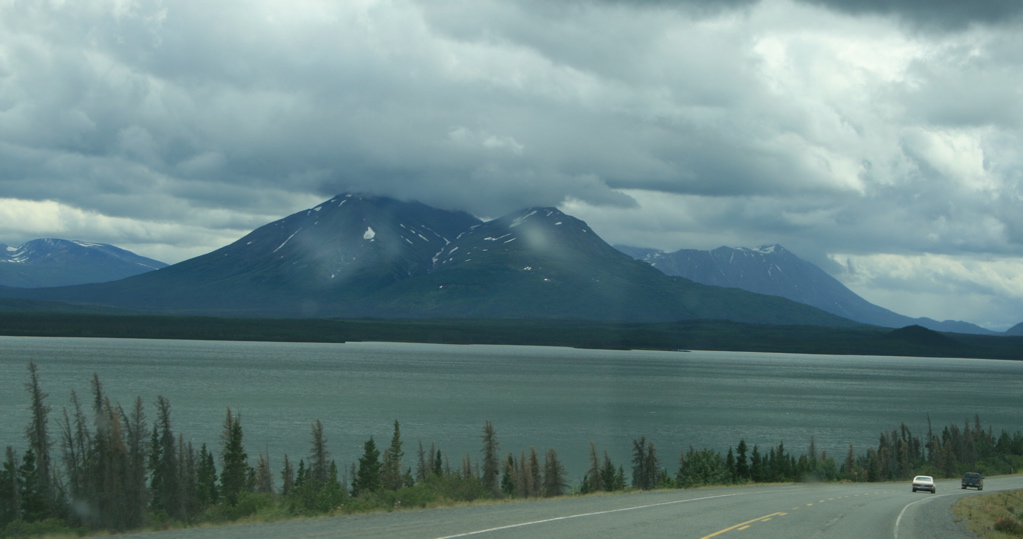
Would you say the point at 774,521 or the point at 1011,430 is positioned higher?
the point at 774,521

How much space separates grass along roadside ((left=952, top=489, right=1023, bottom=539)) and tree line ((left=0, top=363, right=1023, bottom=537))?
2109 cm

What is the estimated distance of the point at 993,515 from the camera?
36.3m

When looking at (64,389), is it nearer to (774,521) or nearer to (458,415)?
(458,415)

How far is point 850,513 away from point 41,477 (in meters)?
55.4

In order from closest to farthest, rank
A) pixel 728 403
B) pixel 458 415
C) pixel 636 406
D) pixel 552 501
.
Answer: pixel 552 501 → pixel 458 415 → pixel 636 406 → pixel 728 403

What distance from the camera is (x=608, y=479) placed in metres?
86.1

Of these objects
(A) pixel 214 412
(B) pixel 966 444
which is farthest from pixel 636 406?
(A) pixel 214 412

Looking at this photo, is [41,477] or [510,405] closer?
[41,477]

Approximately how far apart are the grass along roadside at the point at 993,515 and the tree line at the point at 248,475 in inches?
830

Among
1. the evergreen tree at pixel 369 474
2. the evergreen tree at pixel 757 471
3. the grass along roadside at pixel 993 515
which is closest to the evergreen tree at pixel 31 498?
the evergreen tree at pixel 369 474

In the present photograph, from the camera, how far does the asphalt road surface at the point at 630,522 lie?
24.6 meters

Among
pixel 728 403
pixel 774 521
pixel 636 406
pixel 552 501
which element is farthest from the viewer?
pixel 728 403

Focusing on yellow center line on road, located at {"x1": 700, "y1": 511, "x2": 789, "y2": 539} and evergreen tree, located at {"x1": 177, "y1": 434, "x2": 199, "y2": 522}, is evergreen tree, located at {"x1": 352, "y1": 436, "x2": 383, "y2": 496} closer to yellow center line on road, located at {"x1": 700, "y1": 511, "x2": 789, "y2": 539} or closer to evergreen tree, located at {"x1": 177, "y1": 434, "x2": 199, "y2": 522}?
evergreen tree, located at {"x1": 177, "y1": 434, "x2": 199, "y2": 522}

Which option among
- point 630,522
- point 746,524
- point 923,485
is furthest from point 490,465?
point 630,522
